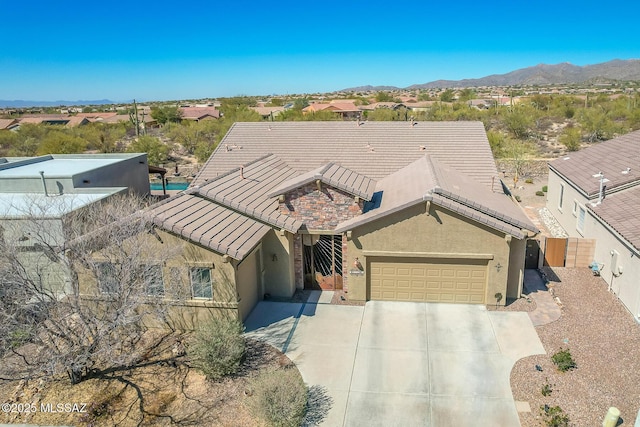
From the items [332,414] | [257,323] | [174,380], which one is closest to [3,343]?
[174,380]

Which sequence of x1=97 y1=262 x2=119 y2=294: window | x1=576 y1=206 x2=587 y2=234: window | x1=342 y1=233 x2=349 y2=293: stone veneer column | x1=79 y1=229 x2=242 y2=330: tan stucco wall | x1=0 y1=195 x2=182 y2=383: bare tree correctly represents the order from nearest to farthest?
x1=0 y1=195 x2=182 y2=383: bare tree < x1=97 y1=262 x2=119 y2=294: window < x1=79 y1=229 x2=242 y2=330: tan stucco wall < x1=342 y1=233 x2=349 y2=293: stone veneer column < x1=576 y1=206 x2=587 y2=234: window

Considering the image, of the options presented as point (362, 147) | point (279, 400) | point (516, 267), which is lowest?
point (279, 400)

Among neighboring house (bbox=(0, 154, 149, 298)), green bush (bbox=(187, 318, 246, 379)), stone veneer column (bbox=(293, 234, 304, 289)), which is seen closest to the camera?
green bush (bbox=(187, 318, 246, 379))

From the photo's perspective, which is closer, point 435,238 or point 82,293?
point 82,293

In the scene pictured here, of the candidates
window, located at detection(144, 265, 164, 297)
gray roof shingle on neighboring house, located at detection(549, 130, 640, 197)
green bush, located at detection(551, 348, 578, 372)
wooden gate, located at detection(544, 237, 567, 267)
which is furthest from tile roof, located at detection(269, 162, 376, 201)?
gray roof shingle on neighboring house, located at detection(549, 130, 640, 197)

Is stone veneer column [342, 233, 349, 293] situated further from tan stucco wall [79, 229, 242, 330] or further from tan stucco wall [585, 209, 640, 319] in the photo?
tan stucco wall [585, 209, 640, 319]

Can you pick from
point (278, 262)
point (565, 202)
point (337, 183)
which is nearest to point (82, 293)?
point (278, 262)

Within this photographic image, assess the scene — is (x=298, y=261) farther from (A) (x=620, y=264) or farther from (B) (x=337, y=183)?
(A) (x=620, y=264)

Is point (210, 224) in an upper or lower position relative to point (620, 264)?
upper
